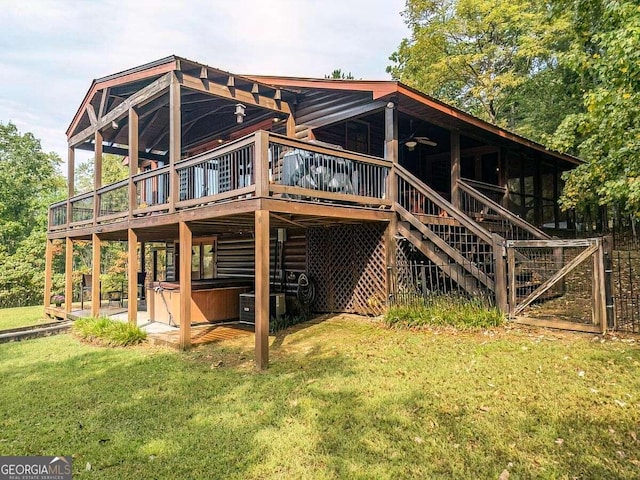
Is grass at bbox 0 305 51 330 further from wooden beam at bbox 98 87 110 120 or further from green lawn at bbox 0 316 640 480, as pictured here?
green lawn at bbox 0 316 640 480

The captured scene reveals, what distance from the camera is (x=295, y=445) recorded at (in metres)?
3.60

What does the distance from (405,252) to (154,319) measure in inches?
260

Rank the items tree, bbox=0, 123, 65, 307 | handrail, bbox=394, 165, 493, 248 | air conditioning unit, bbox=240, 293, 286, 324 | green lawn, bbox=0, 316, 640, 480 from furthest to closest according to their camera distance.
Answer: tree, bbox=0, 123, 65, 307 → air conditioning unit, bbox=240, 293, 286, 324 → handrail, bbox=394, 165, 493, 248 → green lawn, bbox=0, 316, 640, 480

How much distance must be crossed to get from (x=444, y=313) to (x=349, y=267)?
9.41 feet

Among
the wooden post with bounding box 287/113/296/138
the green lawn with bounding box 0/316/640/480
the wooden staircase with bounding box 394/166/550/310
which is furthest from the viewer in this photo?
the wooden post with bounding box 287/113/296/138

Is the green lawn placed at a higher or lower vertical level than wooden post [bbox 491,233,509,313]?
lower

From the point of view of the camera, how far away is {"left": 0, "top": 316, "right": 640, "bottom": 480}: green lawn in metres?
3.26

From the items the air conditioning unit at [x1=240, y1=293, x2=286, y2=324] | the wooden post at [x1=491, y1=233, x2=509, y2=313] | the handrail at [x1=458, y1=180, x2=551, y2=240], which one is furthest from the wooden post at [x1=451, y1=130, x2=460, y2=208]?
the air conditioning unit at [x1=240, y1=293, x2=286, y2=324]

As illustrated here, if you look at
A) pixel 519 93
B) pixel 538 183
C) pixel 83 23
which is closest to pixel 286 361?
pixel 83 23

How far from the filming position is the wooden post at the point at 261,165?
643 centimetres

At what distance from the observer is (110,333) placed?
8.46m

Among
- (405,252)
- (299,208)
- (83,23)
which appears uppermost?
(83,23)

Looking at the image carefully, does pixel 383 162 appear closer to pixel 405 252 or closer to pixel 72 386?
pixel 405 252

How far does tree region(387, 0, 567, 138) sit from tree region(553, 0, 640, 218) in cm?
1161
